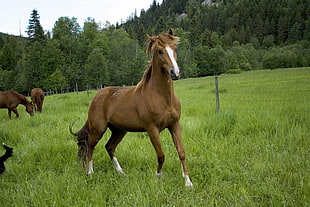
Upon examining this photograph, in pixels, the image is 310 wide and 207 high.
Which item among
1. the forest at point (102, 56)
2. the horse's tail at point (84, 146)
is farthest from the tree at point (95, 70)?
the horse's tail at point (84, 146)

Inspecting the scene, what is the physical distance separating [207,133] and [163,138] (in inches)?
40.8

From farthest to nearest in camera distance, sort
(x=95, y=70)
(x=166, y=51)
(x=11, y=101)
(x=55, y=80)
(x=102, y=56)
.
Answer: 1. (x=102, y=56)
2. (x=95, y=70)
3. (x=55, y=80)
4. (x=11, y=101)
5. (x=166, y=51)

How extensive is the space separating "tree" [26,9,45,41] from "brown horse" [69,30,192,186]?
45.8 m

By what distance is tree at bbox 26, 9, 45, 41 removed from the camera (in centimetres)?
4028

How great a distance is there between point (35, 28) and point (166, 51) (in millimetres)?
47146

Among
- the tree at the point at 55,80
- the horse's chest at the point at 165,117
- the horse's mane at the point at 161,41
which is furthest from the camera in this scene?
the tree at the point at 55,80

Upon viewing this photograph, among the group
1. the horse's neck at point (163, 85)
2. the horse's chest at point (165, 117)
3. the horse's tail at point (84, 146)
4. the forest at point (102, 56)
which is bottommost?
the horse's tail at point (84, 146)

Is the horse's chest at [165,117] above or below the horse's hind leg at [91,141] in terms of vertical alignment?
above

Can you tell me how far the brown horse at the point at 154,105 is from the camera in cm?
278

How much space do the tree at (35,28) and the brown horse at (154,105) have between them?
4583 cm

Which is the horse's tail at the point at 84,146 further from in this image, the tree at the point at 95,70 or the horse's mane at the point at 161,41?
the tree at the point at 95,70

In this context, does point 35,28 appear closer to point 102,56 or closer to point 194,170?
point 102,56

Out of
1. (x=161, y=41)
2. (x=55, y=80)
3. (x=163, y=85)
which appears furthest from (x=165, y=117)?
(x=55, y=80)

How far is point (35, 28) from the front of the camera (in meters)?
40.6
